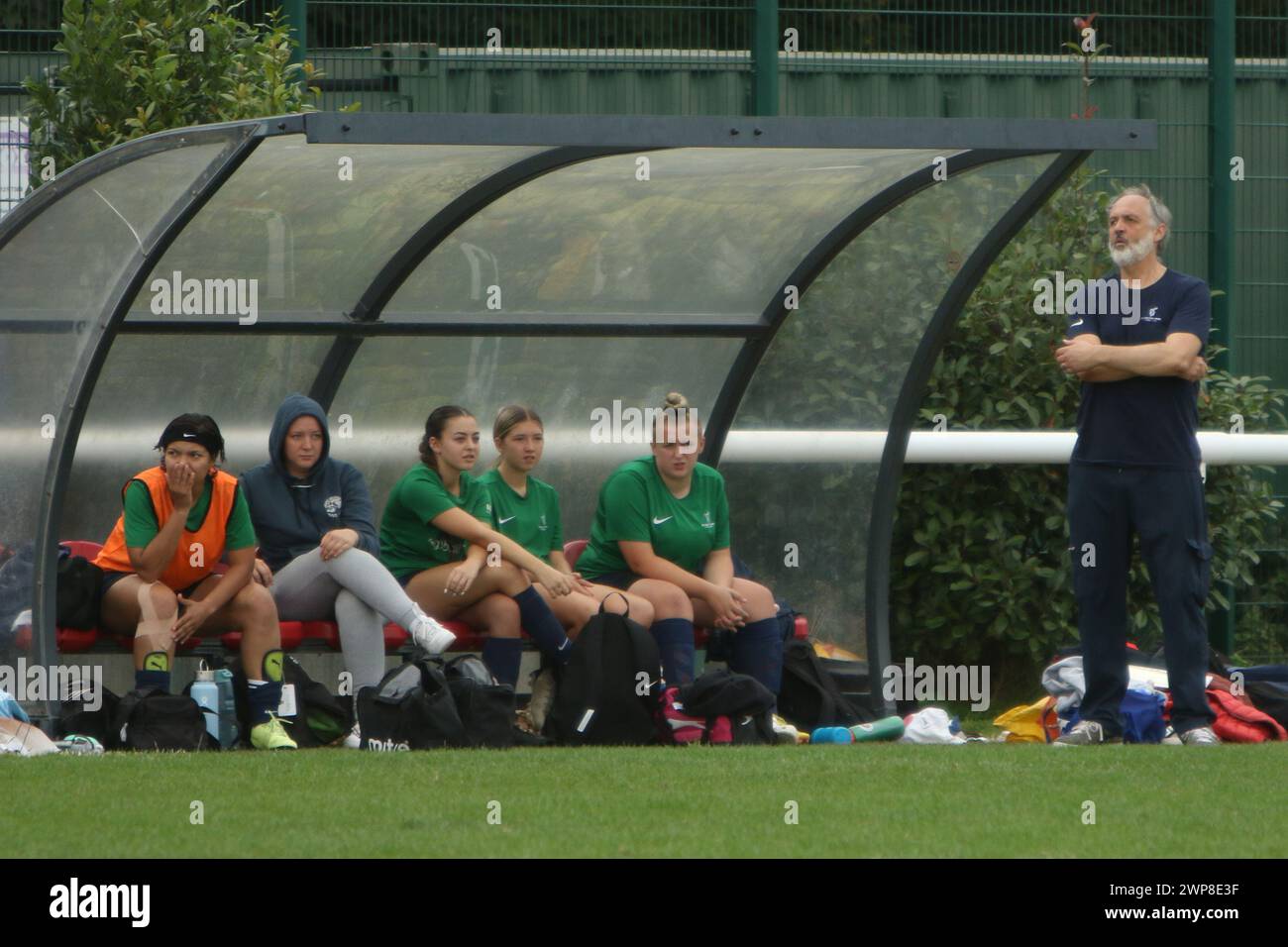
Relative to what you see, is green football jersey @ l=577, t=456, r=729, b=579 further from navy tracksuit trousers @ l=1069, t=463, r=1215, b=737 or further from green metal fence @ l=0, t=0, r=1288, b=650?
green metal fence @ l=0, t=0, r=1288, b=650

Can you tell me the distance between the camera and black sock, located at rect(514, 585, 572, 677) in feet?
27.7

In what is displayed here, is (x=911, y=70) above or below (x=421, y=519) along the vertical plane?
above

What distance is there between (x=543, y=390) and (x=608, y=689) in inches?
80.6

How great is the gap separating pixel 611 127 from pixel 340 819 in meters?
2.64

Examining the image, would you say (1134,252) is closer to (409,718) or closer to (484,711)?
(484,711)

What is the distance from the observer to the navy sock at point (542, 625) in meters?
8.45

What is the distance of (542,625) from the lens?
8.45m

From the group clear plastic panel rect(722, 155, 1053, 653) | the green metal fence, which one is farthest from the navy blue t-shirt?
the green metal fence

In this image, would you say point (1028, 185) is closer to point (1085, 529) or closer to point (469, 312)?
point (1085, 529)

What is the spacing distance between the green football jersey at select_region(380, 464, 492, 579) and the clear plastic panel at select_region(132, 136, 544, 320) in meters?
0.92

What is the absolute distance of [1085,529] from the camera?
8.00 meters

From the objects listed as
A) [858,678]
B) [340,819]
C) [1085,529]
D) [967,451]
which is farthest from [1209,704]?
[340,819]

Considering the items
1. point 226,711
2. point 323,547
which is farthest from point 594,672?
point 226,711

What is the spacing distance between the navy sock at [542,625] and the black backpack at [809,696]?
1044mm
